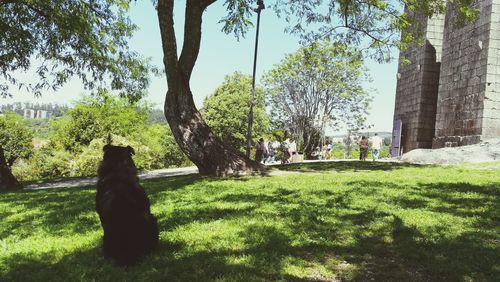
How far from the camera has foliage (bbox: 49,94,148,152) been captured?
46.3m

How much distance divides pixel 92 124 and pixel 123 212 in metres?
46.0

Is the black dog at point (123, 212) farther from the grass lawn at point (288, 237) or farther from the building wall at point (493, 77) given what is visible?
the building wall at point (493, 77)

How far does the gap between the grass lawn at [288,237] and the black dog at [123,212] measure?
Result: 7.1 inches

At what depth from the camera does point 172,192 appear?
34.9 feet

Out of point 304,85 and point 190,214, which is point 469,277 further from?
point 304,85

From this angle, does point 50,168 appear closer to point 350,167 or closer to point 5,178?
point 5,178

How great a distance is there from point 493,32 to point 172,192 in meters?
16.6

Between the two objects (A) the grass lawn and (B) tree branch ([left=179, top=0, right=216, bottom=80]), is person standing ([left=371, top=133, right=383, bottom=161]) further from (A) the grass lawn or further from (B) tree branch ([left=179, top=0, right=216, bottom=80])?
(A) the grass lawn

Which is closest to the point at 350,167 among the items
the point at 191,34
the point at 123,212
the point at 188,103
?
the point at 188,103

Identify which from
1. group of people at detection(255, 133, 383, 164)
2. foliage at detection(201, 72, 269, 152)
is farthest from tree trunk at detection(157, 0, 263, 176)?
foliage at detection(201, 72, 269, 152)

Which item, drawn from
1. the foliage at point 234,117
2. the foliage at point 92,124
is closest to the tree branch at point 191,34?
the foliage at point 92,124

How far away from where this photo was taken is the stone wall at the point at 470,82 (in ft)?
63.2

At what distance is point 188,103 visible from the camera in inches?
A: 528

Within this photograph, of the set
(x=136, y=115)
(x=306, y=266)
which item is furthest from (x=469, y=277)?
(x=136, y=115)
